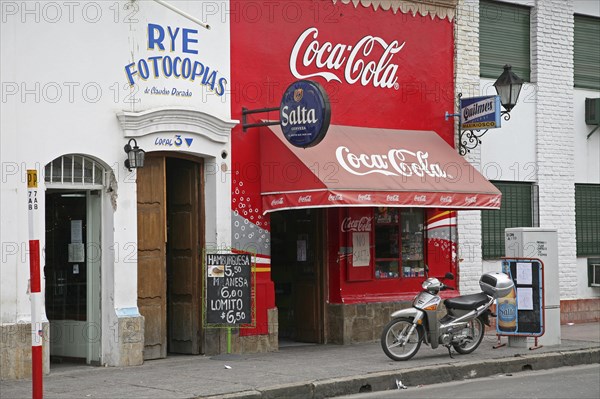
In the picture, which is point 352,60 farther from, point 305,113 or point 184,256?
point 184,256

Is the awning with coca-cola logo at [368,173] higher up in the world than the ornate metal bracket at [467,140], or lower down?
lower down

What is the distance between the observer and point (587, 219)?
20.3 meters

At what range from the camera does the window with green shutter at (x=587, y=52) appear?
20.3 m

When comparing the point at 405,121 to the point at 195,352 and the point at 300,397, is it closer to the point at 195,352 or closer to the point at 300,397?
the point at 195,352

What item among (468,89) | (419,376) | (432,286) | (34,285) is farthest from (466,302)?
(34,285)

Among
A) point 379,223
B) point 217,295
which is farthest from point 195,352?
point 379,223

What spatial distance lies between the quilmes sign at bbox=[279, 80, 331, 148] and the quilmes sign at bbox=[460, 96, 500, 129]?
172 inches

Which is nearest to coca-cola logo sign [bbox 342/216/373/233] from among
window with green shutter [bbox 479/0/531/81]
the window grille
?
window with green shutter [bbox 479/0/531/81]

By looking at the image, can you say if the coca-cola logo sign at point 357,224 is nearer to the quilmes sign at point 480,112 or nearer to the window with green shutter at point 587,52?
the quilmes sign at point 480,112

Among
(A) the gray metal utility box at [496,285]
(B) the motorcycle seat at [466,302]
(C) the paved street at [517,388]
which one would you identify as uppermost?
(A) the gray metal utility box at [496,285]

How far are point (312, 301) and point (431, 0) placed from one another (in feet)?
19.0

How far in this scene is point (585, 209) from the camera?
2034 centimetres

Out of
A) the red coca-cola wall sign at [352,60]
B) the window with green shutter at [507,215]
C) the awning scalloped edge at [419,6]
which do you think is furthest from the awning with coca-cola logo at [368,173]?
the awning scalloped edge at [419,6]

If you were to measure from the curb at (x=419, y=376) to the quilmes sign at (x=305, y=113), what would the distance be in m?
3.45
